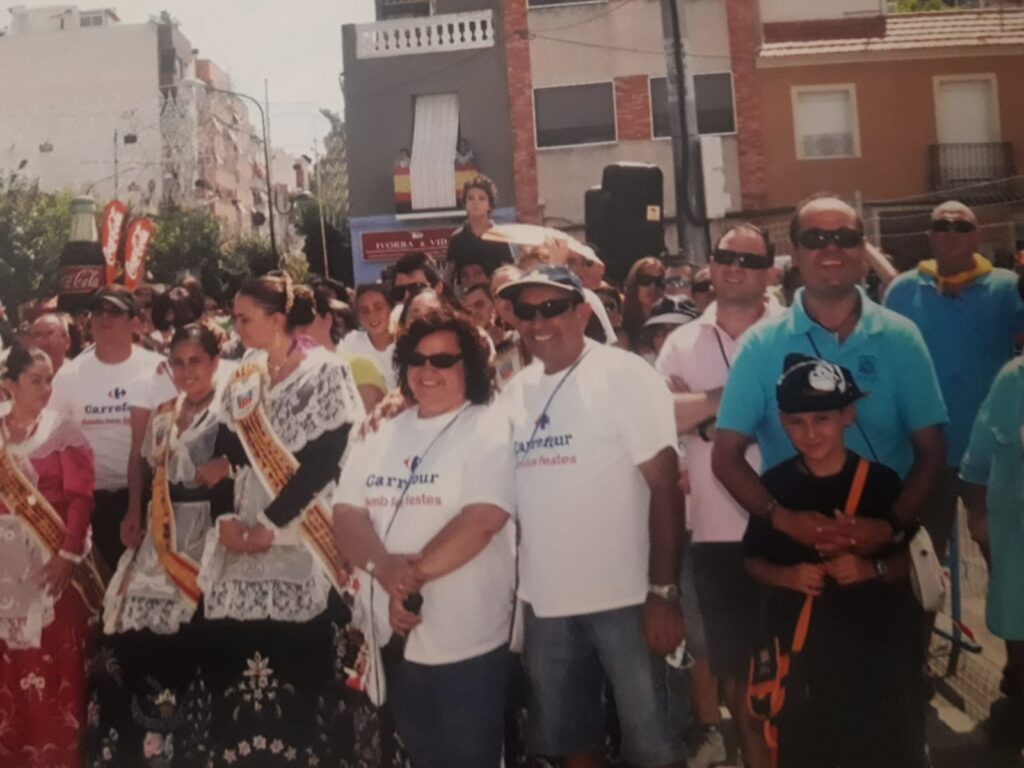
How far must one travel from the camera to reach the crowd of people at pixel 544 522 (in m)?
2.40

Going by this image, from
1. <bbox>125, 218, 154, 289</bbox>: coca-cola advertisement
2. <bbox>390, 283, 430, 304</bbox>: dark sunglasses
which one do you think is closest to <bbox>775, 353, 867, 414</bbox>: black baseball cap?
<bbox>390, 283, 430, 304</bbox>: dark sunglasses

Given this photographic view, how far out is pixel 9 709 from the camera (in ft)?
11.4

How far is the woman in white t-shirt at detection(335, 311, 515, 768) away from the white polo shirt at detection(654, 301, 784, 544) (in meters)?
0.57

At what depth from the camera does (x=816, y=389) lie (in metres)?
2.34

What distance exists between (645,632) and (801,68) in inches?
64.9

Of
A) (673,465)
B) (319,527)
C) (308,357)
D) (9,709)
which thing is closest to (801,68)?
(673,465)

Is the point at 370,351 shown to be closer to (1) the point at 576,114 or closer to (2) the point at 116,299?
(2) the point at 116,299

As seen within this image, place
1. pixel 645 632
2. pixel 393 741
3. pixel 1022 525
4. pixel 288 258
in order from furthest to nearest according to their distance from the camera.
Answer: pixel 288 258, pixel 393 741, pixel 1022 525, pixel 645 632

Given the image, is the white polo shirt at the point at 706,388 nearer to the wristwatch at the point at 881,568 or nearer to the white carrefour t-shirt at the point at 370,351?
the wristwatch at the point at 881,568

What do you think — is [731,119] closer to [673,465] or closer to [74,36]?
[673,465]

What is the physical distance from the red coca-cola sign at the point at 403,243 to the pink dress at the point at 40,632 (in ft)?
3.96

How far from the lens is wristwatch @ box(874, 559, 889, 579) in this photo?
92.5 inches

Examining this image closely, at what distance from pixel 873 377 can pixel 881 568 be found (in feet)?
1.42

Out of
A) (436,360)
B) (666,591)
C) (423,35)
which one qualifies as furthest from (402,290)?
(666,591)
